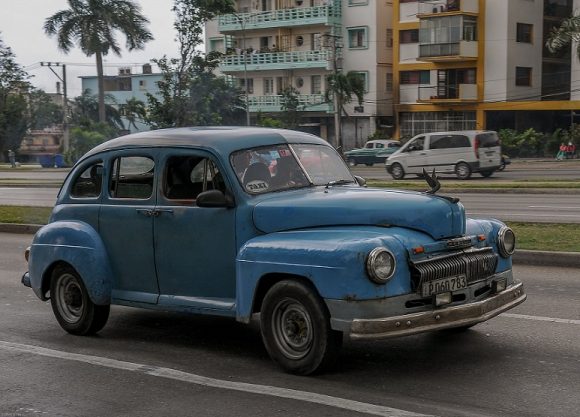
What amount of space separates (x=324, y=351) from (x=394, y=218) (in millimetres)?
1060

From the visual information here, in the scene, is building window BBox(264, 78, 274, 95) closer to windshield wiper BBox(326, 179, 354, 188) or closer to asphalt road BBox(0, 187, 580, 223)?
asphalt road BBox(0, 187, 580, 223)

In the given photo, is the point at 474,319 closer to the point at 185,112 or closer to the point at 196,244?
the point at 196,244

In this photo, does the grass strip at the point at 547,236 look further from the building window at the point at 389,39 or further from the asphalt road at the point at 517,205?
the building window at the point at 389,39

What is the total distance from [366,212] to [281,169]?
1085mm

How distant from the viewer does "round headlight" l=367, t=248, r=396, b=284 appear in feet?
19.5

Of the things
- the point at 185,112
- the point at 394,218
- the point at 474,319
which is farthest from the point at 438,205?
the point at 185,112

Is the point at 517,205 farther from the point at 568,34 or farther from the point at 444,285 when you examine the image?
the point at 568,34

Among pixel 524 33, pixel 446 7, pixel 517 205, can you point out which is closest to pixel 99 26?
pixel 446 7

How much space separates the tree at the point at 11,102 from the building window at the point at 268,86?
1800 cm

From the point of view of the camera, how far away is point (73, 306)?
8.16 m

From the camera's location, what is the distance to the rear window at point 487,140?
3475 centimetres

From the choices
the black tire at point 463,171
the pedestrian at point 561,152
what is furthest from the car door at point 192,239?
the pedestrian at point 561,152

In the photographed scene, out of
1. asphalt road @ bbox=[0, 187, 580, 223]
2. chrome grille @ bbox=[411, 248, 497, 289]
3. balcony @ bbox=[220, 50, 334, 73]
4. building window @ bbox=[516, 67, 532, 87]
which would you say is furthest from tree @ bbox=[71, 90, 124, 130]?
chrome grille @ bbox=[411, 248, 497, 289]

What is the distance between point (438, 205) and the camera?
21.4 feet
